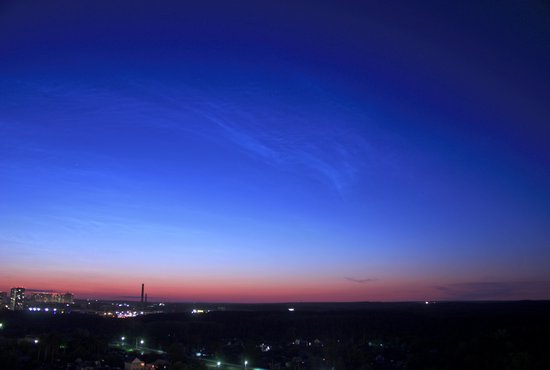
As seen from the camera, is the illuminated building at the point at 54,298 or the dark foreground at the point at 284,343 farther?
the illuminated building at the point at 54,298

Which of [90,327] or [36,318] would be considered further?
[36,318]

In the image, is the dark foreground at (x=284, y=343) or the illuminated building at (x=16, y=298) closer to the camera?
the dark foreground at (x=284, y=343)

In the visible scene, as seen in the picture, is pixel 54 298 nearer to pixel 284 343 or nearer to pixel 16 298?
pixel 16 298

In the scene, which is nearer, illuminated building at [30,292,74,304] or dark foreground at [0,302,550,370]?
dark foreground at [0,302,550,370]

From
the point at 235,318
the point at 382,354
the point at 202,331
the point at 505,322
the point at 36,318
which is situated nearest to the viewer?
the point at 382,354

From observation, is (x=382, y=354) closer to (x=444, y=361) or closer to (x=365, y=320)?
(x=444, y=361)

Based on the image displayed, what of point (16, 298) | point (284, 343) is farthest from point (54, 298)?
point (284, 343)

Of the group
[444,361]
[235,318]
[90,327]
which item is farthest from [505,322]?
[90,327]

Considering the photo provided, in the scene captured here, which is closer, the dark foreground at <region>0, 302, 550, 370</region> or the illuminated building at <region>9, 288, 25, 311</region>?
the dark foreground at <region>0, 302, 550, 370</region>
